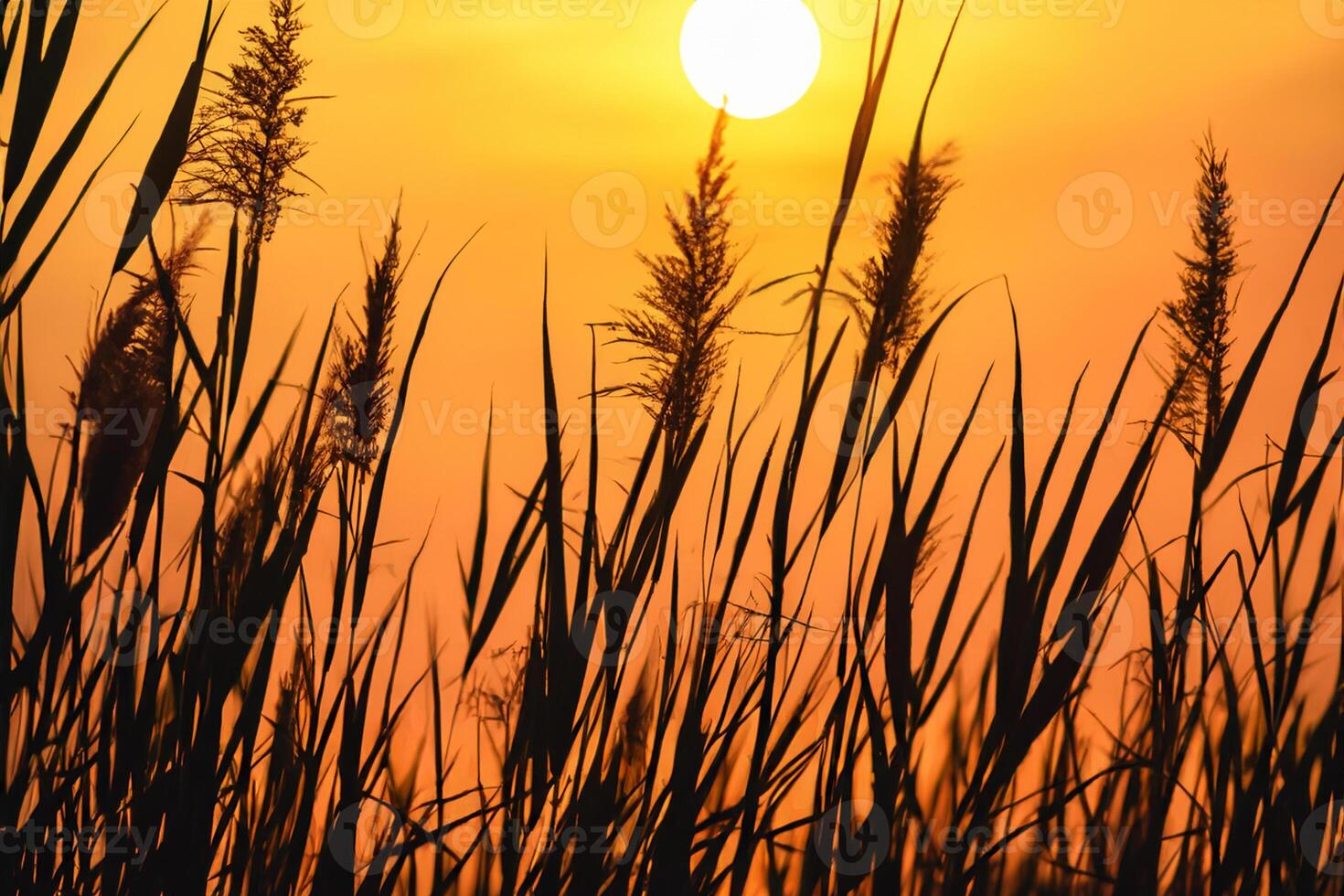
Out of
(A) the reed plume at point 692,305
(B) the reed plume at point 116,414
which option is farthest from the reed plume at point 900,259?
(B) the reed plume at point 116,414

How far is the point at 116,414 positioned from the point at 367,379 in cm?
39

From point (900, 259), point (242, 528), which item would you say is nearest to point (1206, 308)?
point (900, 259)

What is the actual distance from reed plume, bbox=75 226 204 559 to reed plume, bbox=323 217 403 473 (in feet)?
0.83

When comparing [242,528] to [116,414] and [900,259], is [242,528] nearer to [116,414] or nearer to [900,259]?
[116,414]

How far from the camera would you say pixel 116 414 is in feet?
4.63

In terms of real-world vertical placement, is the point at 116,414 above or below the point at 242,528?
above

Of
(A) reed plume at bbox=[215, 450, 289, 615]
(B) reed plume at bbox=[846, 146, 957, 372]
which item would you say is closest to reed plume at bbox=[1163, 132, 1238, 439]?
(B) reed plume at bbox=[846, 146, 957, 372]

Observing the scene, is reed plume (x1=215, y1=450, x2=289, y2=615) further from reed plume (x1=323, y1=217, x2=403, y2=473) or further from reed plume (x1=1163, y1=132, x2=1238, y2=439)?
reed plume (x1=1163, y1=132, x2=1238, y2=439)

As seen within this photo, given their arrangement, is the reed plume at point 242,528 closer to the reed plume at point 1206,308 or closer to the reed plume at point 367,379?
the reed plume at point 367,379

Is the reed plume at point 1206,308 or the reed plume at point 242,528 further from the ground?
the reed plume at point 1206,308

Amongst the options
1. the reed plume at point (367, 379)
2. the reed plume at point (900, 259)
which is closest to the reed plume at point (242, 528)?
the reed plume at point (367, 379)

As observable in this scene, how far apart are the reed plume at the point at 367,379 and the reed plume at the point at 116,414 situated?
0.83ft

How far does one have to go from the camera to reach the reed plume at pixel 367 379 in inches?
51.9

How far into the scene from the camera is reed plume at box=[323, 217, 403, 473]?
51.9 inches
